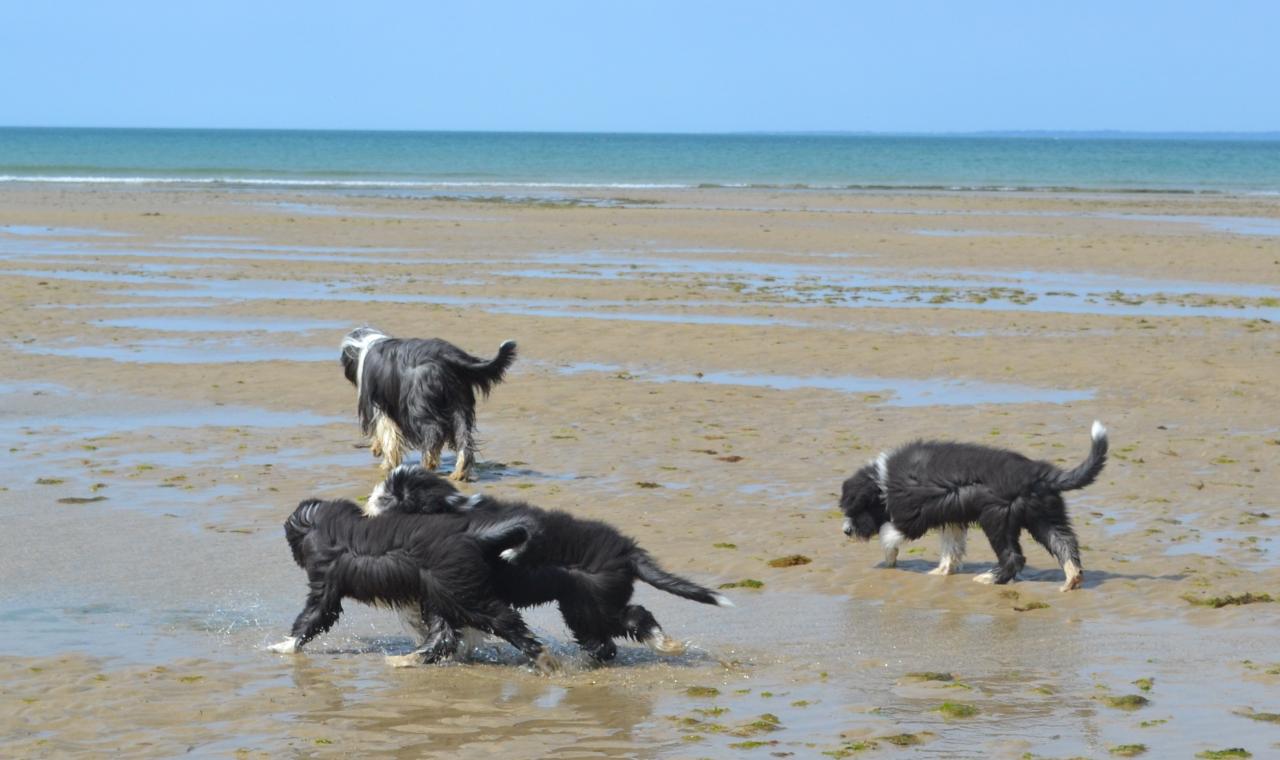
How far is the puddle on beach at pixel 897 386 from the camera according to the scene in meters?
13.3

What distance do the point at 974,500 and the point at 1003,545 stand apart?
0.84 feet

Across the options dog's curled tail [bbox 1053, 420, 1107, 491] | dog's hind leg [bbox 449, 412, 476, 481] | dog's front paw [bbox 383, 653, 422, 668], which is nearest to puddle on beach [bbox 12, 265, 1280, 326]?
dog's hind leg [bbox 449, 412, 476, 481]

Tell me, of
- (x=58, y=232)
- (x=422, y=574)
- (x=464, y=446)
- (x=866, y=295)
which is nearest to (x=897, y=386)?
(x=464, y=446)

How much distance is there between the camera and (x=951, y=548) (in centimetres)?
821

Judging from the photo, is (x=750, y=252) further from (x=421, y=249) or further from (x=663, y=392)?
(x=663, y=392)

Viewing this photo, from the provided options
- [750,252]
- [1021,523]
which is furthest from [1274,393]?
[750,252]

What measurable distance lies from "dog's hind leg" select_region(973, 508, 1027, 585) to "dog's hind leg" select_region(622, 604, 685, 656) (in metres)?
2.06

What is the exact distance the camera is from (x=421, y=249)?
27.7 m

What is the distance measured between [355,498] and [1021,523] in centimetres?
389

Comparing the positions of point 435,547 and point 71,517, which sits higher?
point 435,547

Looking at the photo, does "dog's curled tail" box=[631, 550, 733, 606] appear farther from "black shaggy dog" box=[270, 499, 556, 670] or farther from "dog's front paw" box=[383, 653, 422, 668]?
"dog's front paw" box=[383, 653, 422, 668]

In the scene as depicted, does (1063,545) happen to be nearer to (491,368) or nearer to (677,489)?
(677,489)

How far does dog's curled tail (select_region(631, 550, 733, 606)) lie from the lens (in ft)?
21.4

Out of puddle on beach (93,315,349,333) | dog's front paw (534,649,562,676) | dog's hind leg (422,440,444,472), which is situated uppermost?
dog's front paw (534,649,562,676)
